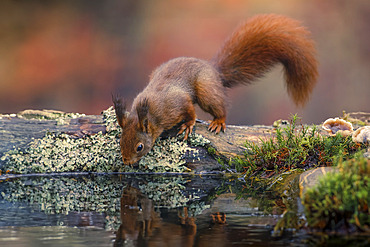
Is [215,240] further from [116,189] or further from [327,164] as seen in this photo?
[327,164]

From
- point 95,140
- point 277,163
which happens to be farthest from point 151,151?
point 277,163

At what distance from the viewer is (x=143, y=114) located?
2.78 metres

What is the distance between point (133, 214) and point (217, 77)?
168 cm

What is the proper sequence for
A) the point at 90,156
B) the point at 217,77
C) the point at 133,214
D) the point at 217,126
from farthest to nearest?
1. the point at 217,77
2. the point at 217,126
3. the point at 90,156
4. the point at 133,214

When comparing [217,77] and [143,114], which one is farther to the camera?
[217,77]

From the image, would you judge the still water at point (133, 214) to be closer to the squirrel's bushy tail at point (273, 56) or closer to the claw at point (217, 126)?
the claw at point (217, 126)

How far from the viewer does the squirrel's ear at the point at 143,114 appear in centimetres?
277

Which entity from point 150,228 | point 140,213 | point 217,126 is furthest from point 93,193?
point 217,126

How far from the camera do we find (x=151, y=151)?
3033 mm

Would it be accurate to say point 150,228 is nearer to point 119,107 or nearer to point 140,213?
point 140,213

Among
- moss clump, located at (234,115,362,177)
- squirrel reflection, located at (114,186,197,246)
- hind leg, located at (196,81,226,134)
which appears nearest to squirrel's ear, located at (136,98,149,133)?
hind leg, located at (196,81,226,134)

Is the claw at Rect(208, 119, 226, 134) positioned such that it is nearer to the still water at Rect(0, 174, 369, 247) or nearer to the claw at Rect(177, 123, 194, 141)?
the claw at Rect(177, 123, 194, 141)

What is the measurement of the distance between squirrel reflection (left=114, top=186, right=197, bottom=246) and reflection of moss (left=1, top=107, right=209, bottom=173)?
94 cm

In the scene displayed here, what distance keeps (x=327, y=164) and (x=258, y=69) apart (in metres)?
1.10
